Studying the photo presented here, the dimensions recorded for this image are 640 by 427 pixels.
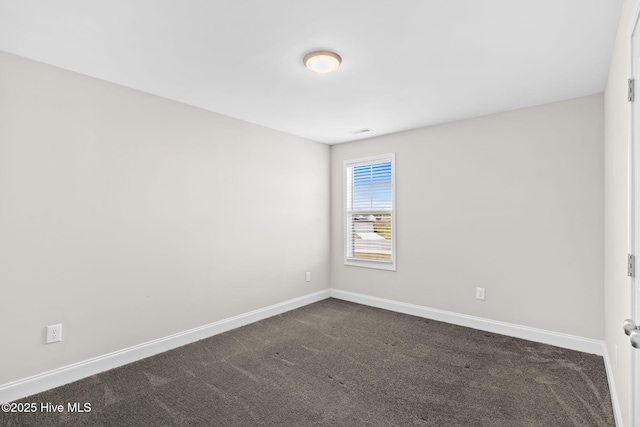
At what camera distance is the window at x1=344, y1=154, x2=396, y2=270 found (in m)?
4.52

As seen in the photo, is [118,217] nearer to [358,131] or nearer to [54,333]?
[54,333]

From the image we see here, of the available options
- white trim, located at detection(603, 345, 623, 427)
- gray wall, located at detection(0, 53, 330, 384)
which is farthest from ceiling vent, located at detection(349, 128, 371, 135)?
white trim, located at detection(603, 345, 623, 427)

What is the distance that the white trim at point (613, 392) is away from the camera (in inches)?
76.9

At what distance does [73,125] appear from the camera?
100 inches

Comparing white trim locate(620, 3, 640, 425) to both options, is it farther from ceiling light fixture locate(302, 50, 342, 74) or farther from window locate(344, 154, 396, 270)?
window locate(344, 154, 396, 270)

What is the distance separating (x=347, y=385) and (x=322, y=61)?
8.12 feet

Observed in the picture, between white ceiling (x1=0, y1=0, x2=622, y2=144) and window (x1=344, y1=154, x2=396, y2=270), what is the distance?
143 centimetres

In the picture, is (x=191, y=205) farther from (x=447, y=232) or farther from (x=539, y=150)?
(x=539, y=150)

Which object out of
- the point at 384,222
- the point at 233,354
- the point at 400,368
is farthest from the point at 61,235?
the point at 384,222

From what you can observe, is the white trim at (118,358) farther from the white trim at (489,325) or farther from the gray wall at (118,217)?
the white trim at (489,325)

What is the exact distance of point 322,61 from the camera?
7.71 feet

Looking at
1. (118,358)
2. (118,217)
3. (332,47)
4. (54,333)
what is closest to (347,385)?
(118,358)

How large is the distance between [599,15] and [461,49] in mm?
744

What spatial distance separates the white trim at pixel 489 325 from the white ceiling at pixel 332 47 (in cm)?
235
